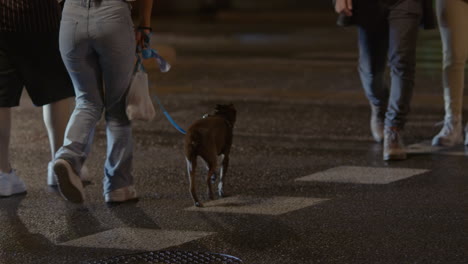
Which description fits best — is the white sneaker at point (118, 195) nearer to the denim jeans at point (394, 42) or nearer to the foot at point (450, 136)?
the denim jeans at point (394, 42)

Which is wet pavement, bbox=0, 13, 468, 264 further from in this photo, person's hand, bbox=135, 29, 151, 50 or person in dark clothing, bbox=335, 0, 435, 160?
person's hand, bbox=135, 29, 151, 50

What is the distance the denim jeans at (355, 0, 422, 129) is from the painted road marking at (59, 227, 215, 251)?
2968 millimetres

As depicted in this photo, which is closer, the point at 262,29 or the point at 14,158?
the point at 14,158

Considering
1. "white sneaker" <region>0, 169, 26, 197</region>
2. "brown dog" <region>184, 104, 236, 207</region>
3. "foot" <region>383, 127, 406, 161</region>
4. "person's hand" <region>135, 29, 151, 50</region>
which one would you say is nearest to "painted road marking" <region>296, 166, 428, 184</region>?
"foot" <region>383, 127, 406, 161</region>

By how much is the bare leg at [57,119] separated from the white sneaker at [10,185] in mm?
323

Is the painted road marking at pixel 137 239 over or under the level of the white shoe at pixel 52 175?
over

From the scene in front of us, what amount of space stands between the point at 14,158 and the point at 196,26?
22.0 m

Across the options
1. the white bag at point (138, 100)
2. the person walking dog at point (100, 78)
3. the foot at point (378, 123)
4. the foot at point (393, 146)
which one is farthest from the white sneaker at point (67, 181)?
the foot at point (378, 123)

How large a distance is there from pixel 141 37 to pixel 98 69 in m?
0.34

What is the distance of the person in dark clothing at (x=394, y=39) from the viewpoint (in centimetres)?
815

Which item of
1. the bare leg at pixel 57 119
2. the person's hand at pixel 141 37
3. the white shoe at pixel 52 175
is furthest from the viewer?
the white shoe at pixel 52 175

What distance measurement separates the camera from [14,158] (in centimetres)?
866

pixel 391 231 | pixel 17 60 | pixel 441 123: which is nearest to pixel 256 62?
pixel 441 123

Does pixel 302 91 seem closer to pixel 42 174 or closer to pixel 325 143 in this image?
pixel 325 143
